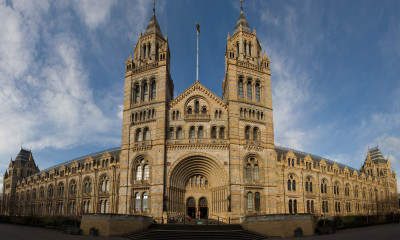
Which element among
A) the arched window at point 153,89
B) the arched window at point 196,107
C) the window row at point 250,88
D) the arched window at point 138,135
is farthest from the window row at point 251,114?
the arched window at point 138,135

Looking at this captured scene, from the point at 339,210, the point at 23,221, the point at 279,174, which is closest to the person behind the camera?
the point at 23,221

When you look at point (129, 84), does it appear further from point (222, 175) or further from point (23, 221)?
point (23, 221)

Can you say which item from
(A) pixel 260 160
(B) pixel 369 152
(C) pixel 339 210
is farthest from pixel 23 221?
(B) pixel 369 152

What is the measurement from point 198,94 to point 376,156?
235 feet

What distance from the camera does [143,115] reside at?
48.8 m

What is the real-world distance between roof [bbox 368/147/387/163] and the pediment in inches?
2674

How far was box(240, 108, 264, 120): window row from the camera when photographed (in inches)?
1902

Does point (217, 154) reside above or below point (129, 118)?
below

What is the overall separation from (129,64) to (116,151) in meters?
24.8

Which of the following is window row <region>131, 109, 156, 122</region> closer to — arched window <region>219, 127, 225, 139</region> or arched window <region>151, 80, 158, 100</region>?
arched window <region>151, 80, 158, 100</region>

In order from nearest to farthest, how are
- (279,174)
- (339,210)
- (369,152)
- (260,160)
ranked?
(260,160)
(279,174)
(339,210)
(369,152)

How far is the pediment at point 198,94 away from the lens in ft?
159

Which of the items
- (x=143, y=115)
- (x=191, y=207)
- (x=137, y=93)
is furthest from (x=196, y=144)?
(x=137, y=93)

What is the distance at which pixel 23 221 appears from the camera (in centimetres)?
5116
